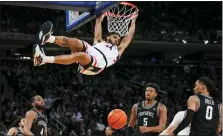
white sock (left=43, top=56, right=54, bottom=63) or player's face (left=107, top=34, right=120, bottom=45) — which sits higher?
player's face (left=107, top=34, right=120, bottom=45)

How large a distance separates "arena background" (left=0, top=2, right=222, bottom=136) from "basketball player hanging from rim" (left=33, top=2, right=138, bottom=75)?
6.67 meters

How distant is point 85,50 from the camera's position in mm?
6938

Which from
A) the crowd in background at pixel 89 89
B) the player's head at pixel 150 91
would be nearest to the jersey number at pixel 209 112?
the player's head at pixel 150 91

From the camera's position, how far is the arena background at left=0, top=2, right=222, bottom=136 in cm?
1620

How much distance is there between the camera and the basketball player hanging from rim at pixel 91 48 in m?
6.37

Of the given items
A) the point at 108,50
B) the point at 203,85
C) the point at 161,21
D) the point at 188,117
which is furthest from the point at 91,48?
the point at 161,21

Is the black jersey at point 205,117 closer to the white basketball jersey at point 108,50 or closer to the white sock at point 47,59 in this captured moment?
the white basketball jersey at point 108,50

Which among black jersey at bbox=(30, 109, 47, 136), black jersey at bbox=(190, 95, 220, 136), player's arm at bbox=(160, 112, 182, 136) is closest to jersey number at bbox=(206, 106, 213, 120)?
black jersey at bbox=(190, 95, 220, 136)

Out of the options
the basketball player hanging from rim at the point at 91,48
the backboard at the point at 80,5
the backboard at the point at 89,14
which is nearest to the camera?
the basketball player hanging from rim at the point at 91,48

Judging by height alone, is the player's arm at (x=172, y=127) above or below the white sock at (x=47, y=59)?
below

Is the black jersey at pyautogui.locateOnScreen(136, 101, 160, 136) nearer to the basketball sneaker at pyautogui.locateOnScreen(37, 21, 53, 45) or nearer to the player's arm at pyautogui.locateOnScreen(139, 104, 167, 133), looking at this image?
the player's arm at pyautogui.locateOnScreen(139, 104, 167, 133)

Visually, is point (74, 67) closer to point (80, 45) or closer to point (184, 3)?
point (184, 3)

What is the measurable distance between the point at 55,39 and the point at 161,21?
1603cm

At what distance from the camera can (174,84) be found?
810 inches
